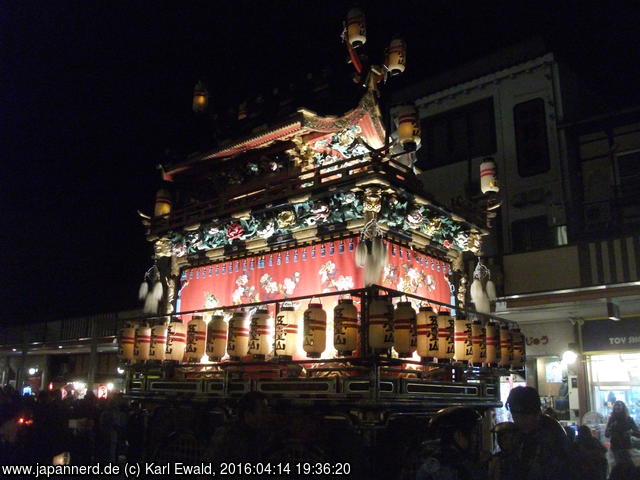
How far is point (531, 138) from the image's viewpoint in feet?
64.5

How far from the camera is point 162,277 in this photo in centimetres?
1265

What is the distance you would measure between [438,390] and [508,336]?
2395 millimetres

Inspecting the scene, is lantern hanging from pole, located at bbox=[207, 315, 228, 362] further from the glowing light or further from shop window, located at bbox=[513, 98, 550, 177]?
shop window, located at bbox=[513, 98, 550, 177]

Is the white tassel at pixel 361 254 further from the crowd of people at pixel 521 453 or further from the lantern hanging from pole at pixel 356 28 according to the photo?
the lantern hanging from pole at pixel 356 28

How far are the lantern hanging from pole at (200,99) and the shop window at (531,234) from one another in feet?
39.8

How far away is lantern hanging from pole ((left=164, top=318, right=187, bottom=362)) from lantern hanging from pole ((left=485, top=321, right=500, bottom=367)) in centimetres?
580

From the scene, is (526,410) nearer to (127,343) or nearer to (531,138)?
(127,343)

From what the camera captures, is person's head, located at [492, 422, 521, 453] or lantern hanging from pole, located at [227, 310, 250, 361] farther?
lantern hanging from pole, located at [227, 310, 250, 361]

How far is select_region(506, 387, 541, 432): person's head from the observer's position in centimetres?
402

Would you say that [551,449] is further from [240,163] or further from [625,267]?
[625,267]

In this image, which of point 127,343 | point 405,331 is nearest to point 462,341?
point 405,331

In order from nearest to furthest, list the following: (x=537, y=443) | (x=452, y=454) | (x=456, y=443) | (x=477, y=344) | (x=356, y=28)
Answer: (x=537, y=443) → (x=452, y=454) → (x=456, y=443) → (x=477, y=344) → (x=356, y=28)

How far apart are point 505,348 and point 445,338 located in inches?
89.6

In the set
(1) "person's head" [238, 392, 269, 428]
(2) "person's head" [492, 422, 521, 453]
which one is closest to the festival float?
(1) "person's head" [238, 392, 269, 428]
